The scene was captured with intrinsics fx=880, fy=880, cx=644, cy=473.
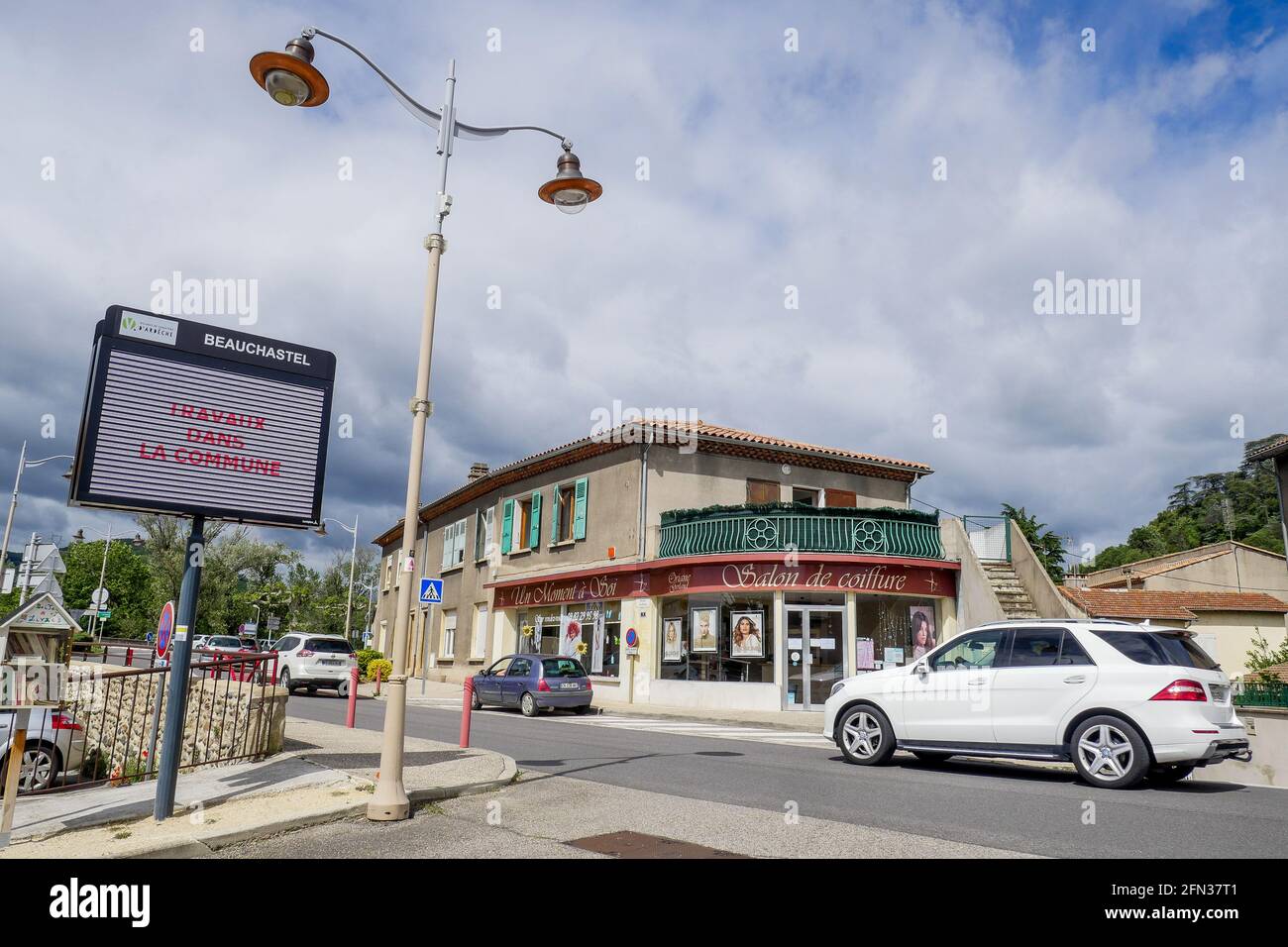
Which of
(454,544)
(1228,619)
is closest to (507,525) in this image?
(454,544)

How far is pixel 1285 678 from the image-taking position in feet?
78.2

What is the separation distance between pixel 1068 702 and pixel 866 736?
245cm

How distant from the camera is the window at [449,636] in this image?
33.7 meters

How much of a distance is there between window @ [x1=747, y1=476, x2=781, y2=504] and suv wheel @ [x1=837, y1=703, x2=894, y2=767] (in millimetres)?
15142

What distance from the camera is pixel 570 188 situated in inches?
335

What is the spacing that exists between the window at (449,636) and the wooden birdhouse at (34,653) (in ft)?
86.8

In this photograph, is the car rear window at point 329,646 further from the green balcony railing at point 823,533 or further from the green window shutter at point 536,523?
the green balcony railing at point 823,533

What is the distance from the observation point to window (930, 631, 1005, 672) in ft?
31.7

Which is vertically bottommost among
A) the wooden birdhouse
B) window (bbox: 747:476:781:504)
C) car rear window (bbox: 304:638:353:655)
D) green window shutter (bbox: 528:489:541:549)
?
car rear window (bbox: 304:638:353:655)

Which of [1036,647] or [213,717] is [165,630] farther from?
[1036,647]

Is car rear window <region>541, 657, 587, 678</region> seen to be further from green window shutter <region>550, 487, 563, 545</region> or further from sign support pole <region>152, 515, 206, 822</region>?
sign support pole <region>152, 515, 206, 822</region>

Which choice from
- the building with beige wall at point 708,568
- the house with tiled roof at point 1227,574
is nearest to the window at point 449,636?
the building with beige wall at point 708,568

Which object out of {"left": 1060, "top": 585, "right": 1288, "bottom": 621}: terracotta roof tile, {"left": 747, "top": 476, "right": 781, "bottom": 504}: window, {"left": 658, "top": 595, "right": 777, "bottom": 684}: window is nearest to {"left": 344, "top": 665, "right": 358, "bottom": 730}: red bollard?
{"left": 658, "top": 595, "right": 777, "bottom": 684}: window

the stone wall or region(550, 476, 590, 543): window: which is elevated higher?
region(550, 476, 590, 543): window
